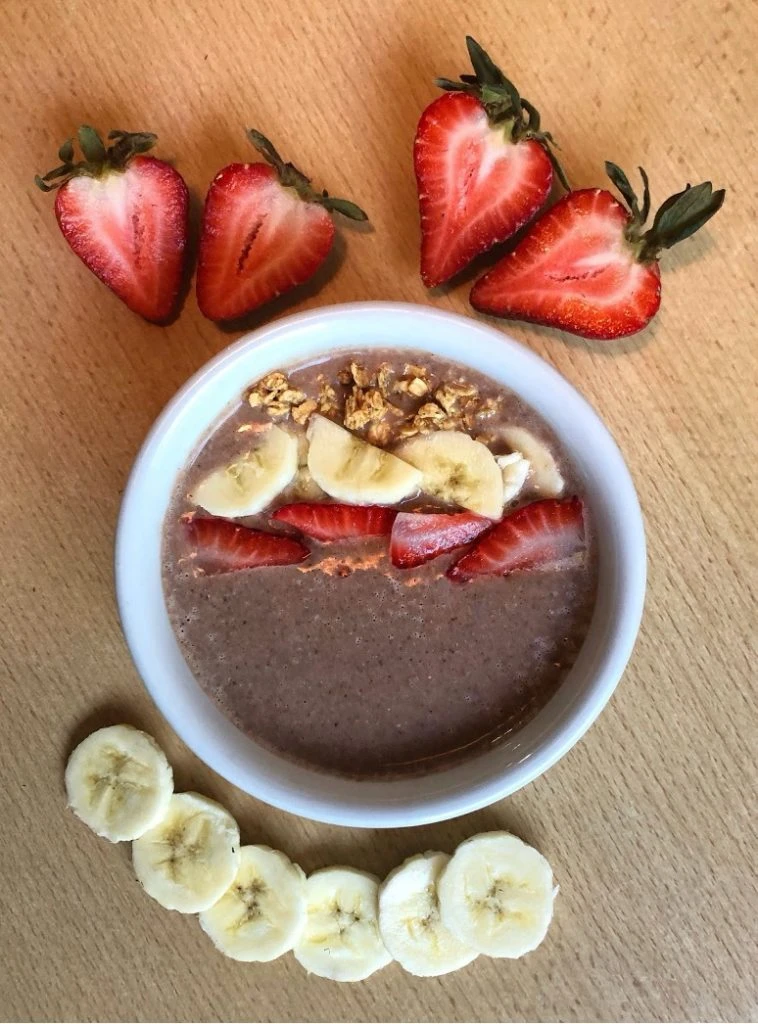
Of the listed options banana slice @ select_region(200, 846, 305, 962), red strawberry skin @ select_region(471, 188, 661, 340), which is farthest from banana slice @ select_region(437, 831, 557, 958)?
red strawberry skin @ select_region(471, 188, 661, 340)

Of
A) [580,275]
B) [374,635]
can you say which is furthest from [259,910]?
[580,275]

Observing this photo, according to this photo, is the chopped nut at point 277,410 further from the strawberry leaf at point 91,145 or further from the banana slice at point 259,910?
the banana slice at point 259,910

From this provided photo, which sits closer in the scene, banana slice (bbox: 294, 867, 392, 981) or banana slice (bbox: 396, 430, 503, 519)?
banana slice (bbox: 396, 430, 503, 519)

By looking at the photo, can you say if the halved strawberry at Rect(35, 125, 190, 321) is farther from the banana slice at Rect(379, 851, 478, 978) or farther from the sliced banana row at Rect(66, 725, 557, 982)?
the banana slice at Rect(379, 851, 478, 978)

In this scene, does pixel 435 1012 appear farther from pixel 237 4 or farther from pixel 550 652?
pixel 237 4

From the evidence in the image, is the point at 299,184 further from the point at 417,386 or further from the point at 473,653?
the point at 473,653

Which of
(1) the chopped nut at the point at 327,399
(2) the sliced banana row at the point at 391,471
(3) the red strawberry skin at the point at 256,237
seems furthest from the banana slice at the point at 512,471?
(3) the red strawberry skin at the point at 256,237
